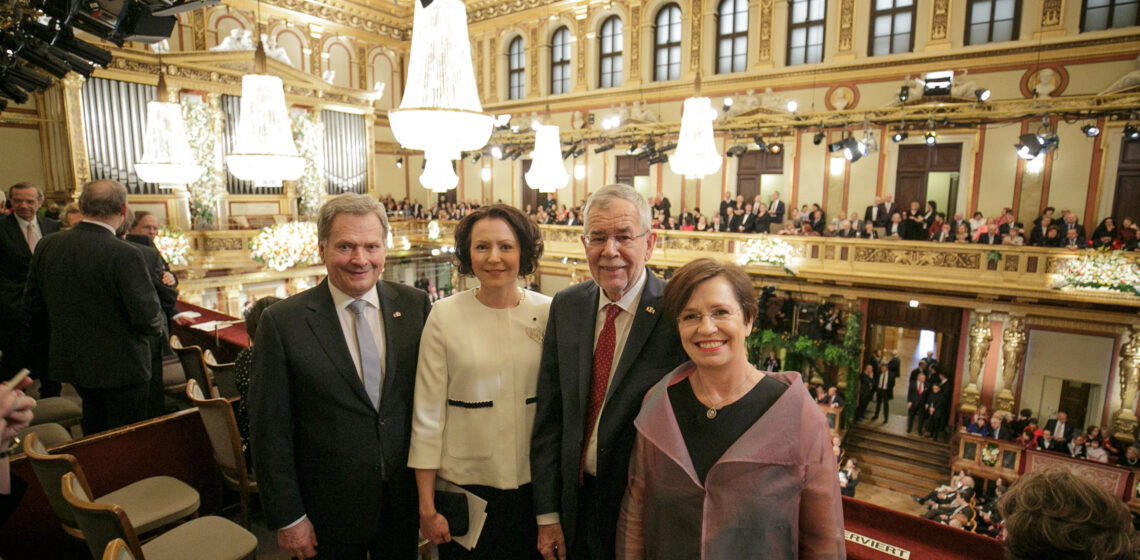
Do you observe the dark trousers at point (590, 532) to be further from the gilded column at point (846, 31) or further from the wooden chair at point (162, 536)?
the gilded column at point (846, 31)

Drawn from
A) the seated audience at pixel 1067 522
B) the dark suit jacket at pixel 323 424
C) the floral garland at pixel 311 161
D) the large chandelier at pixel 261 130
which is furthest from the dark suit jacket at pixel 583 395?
the floral garland at pixel 311 161

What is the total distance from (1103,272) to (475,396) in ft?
39.0

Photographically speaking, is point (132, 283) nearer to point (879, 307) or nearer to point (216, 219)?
point (216, 219)

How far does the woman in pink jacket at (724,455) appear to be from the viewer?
145cm

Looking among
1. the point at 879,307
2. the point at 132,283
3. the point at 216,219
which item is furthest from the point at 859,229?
the point at 216,219

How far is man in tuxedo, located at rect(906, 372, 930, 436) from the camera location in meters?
11.9

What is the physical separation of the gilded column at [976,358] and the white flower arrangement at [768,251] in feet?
12.8

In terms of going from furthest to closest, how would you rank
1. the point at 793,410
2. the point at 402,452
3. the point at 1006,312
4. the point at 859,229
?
the point at 859,229
the point at 1006,312
the point at 402,452
the point at 793,410

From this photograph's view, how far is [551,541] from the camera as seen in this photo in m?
1.91

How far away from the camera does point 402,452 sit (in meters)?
2.04

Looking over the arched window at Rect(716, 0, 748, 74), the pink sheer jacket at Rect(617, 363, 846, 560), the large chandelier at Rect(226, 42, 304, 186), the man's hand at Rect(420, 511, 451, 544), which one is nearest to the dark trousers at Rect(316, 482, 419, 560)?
the man's hand at Rect(420, 511, 451, 544)

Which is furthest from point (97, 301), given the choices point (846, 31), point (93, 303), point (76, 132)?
point (846, 31)

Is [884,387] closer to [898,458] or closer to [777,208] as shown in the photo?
[898,458]

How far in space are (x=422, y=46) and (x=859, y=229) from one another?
11.8 m
